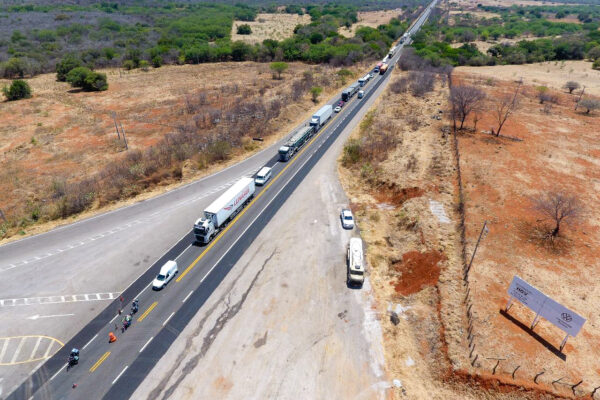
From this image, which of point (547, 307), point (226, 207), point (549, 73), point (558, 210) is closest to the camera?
point (547, 307)

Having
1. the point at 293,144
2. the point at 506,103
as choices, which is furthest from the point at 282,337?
the point at 506,103

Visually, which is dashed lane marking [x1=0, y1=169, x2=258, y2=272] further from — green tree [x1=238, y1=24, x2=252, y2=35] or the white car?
green tree [x1=238, y1=24, x2=252, y2=35]

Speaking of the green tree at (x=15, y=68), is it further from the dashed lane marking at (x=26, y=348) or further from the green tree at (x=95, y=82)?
the dashed lane marking at (x=26, y=348)

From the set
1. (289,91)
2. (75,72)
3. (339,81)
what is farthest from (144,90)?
(339,81)

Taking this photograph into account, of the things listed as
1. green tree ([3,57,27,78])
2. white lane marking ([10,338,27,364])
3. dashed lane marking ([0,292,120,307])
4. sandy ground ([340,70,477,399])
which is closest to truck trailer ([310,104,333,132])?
sandy ground ([340,70,477,399])

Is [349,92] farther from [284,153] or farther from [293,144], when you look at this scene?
[284,153]

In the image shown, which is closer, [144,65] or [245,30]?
[144,65]
